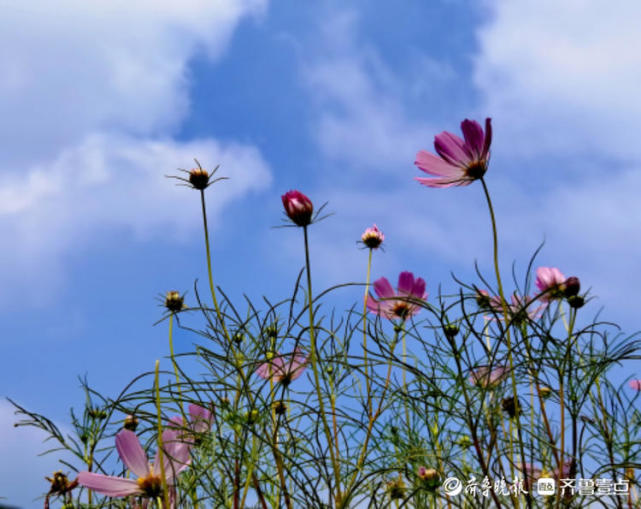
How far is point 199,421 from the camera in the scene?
894mm

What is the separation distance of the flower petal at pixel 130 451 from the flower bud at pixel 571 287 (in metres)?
0.64

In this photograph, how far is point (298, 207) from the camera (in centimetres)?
88

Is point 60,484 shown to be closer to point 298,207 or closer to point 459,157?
point 298,207

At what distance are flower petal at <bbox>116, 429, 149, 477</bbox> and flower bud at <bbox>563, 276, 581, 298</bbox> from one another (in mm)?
636

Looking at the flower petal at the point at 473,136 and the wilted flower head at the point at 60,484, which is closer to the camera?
the flower petal at the point at 473,136

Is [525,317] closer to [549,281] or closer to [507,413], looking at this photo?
[549,281]

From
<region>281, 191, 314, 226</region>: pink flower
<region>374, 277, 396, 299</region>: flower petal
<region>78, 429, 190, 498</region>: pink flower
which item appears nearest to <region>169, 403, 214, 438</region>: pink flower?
<region>78, 429, 190, 498</region>: pink flower

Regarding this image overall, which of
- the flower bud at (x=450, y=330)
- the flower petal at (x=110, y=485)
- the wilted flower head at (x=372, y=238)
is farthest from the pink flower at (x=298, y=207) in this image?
the wilted flower head at (x=372, y=238)

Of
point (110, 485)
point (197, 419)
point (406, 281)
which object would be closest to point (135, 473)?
point (110, 485)

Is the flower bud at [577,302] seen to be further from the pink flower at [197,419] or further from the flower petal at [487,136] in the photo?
the pink flower at [197,419]

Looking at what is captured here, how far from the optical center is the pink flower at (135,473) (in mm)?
728

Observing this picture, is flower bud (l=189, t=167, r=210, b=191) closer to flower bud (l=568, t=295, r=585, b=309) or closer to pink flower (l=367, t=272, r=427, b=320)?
pink flower (l=367, t=272, r=427, b=320)

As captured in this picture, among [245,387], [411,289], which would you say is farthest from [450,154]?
[245,387]

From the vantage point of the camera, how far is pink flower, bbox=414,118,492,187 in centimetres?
98
